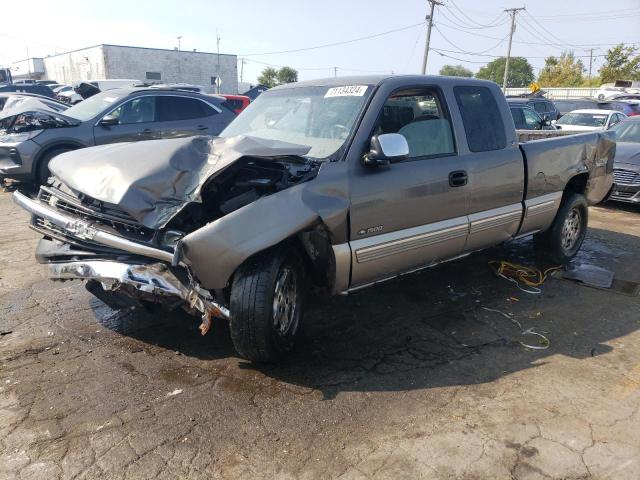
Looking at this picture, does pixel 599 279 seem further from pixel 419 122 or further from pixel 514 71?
pixel 514 71

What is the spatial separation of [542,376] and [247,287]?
6.89ft

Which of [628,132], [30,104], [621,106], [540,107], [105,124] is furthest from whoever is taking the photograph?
[621,106]

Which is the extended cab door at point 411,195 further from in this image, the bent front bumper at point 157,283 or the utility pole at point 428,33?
the utility pole at point 428,33

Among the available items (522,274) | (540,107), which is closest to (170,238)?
(522,274)

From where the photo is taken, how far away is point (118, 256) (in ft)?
11.4

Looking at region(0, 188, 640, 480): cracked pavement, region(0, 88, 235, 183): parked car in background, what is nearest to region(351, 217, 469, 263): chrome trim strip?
region(0, 188, 640, 480): cracked pavement

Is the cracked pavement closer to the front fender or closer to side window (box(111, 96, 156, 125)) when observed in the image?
the front fender

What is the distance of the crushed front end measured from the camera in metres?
3.27

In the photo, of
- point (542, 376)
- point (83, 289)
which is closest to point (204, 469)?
point (542, 376)

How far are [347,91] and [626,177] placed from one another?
716cm

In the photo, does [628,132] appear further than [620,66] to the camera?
No

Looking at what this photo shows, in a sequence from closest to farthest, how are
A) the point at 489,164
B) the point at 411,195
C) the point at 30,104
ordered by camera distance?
the point at 411,195
the point at 489,164
the point at 30,104

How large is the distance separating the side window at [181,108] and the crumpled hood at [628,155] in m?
7.50

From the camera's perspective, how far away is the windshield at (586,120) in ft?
49.7
